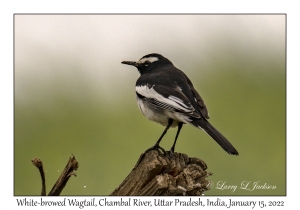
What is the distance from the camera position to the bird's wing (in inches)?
272

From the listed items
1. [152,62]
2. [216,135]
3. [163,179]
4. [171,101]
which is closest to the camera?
[163,179]

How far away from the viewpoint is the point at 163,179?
5547 millimetres

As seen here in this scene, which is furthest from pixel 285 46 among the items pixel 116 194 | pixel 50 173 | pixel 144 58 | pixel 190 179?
pixel 50 173

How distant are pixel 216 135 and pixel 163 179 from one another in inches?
52.6

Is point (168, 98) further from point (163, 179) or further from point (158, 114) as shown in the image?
point (163, 179)

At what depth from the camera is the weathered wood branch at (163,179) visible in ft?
18.1

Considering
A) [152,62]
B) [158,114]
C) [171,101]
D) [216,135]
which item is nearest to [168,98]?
[171,101]

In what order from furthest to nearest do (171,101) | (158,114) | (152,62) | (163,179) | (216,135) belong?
(152,62)
(158,114)
(171,101)
(216,135)
(163,179)

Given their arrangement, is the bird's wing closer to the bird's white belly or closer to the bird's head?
the bird's white belly

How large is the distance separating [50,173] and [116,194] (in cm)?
273

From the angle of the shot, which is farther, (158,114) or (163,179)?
(158,114)

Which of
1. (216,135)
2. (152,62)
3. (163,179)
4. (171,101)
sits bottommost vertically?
(163,179)
